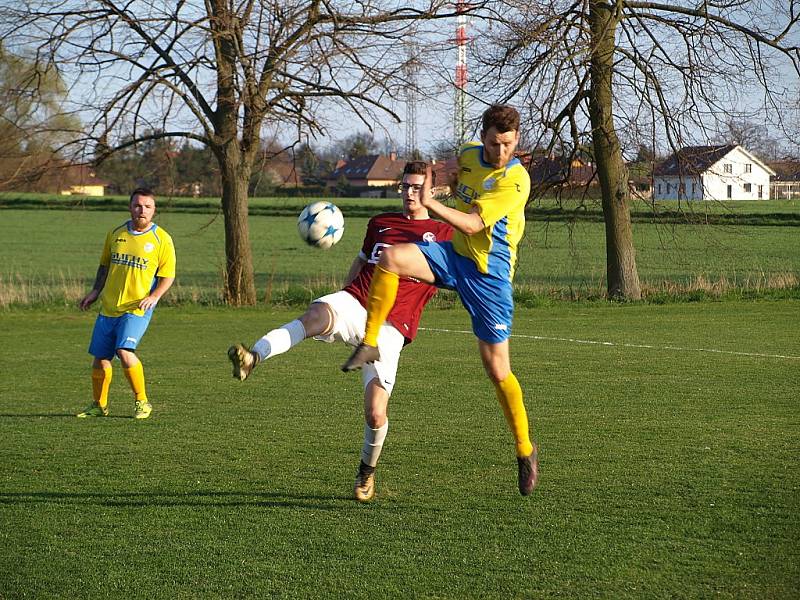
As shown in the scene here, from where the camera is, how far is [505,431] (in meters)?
8.10

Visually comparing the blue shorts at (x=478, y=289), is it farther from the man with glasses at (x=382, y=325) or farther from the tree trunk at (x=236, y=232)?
the tree trunk at (x=236, y=232)

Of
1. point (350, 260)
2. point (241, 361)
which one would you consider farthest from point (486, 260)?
point (350, 260)

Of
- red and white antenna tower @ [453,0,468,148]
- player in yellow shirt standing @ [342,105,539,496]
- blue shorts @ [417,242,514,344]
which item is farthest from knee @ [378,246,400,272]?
red and white antenna tower @ [453,0,468,148]

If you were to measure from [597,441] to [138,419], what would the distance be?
3918 millimetres

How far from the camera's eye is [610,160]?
20.6m

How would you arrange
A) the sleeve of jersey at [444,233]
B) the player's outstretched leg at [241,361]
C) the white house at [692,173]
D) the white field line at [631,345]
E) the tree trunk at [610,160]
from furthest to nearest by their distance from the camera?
the white house at [692,173], the tree trunk at [610,160], the white field line at [631,345], the sleeve of jersey at [444,233], the player's outstretched leg at [241,361]

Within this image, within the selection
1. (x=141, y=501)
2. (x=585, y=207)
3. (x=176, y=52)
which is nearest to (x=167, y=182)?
(x=176, y=52)

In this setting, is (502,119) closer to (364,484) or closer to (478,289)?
(478,289)

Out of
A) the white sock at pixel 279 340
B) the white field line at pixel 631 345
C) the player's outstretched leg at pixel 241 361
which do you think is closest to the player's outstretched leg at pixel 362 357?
the white sock at pixel 279 340

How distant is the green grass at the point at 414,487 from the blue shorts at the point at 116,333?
61 centimetres

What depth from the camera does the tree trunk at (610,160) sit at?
19.5 m

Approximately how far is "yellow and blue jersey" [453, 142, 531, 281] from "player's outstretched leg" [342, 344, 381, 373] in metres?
0.72

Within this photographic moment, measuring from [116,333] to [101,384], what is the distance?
1.57 ft

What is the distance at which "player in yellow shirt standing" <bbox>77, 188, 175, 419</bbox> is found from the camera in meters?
9.04
